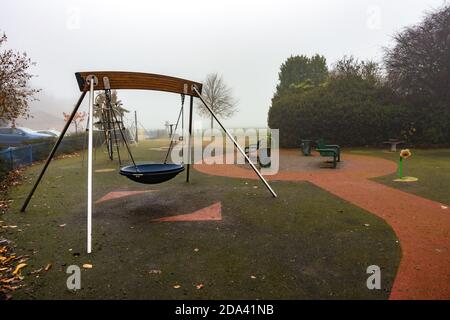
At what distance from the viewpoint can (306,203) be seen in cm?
669

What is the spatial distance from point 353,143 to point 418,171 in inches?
350

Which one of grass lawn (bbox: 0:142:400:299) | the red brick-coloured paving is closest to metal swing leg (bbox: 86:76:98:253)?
grass lawn (bbox: 0:142:400:299)

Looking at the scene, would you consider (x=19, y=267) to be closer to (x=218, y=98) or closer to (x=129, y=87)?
(x=129, y=87)

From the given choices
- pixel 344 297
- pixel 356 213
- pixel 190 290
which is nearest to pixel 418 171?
pixel 356 213

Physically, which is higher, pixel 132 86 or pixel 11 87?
pixel 11 87

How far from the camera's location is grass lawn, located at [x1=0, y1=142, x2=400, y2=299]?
339cm

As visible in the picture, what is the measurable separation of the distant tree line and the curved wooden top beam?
519 inches

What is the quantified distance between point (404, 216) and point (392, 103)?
15.7 m

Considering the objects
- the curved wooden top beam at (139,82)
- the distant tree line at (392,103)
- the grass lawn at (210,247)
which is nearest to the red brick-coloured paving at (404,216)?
the grass lawn at (210,247)

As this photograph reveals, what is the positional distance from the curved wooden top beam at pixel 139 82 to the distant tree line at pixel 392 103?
1318cm

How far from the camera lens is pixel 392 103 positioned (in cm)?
1905

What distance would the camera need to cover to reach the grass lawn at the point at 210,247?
3.39m

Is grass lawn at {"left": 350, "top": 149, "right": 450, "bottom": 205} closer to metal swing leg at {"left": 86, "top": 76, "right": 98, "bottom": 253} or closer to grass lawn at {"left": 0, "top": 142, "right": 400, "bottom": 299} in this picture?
grass lawn at {"left": 0, "top": 142, "right": 400, "bottom": 299}
